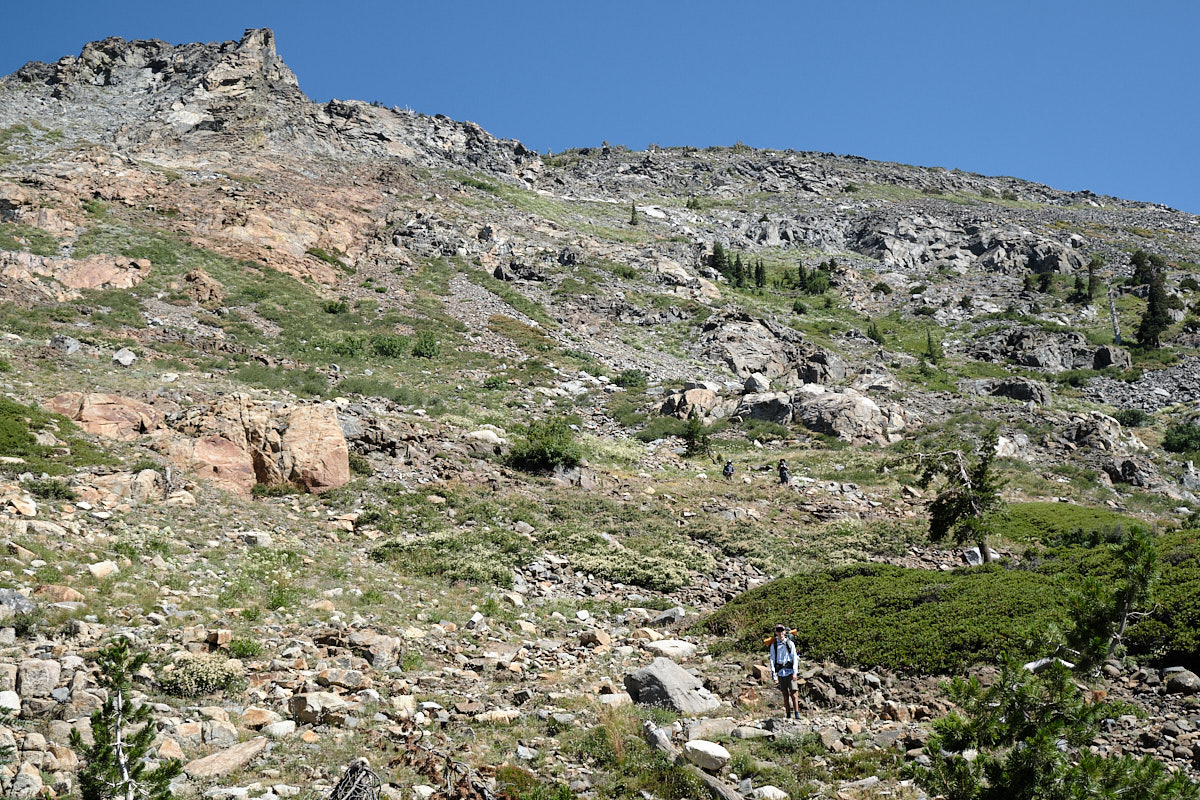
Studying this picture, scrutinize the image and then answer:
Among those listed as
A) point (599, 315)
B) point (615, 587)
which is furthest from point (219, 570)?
point (599, 315)

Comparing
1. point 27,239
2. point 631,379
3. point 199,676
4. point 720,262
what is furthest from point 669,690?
point 720,262

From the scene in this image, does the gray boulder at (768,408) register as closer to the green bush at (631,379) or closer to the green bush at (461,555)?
the green bush at (631,379)

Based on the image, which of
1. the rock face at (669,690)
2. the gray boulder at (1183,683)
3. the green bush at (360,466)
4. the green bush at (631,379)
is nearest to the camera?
the gray boulder at (1183,683)

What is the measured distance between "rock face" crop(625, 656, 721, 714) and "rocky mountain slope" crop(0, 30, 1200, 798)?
10 centimetres

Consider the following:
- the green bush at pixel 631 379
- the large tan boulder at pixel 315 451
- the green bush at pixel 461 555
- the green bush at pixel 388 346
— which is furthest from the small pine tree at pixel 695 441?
the green bush at pixel 388 346

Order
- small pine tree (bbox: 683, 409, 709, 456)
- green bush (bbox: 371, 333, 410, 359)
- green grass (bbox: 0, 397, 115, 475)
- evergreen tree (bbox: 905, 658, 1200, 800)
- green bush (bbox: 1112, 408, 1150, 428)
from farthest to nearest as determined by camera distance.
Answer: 1. green bush (bbox: 1112, 408, 1150, 428)
2. green bush (bbox: 371, 333, 410, 359)
3. small pine tree (bbox: 683, 409, 709, 456)
4. green grass (bbox: 0, 397, 115, 475)
5. evergreen tree (bbox: 905, 658, 1200, 800)

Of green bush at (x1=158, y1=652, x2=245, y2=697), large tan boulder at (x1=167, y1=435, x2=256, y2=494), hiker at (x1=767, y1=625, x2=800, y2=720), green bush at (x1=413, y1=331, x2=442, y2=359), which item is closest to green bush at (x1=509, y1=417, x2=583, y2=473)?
large tan boulder at (x1=167, y1=435, x2=256, y2=494)

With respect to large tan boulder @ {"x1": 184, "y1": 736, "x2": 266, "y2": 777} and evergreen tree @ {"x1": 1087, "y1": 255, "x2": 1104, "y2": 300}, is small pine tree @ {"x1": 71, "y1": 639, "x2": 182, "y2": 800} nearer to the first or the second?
large tan boulder @ {"x1": 184, "y1": 736, "x2": 266, "y2": 777}

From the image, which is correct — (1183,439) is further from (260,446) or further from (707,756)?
(260,446)

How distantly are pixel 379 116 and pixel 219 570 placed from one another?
268 ft

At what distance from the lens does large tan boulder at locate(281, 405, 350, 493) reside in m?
17.8

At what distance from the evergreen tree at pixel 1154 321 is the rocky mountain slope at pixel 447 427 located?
1660 mm

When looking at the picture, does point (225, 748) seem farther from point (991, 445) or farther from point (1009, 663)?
point (991, 445)

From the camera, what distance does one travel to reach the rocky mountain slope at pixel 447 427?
8758 millimetres
